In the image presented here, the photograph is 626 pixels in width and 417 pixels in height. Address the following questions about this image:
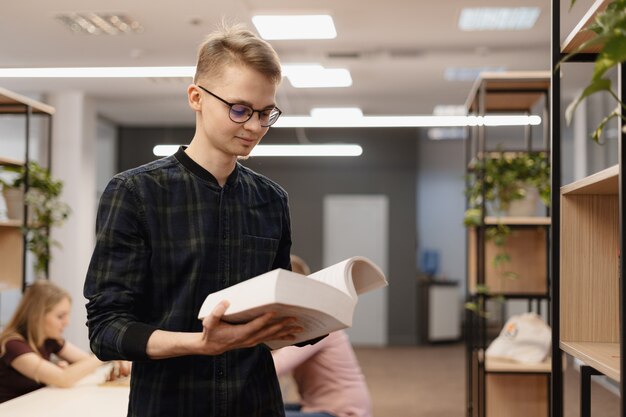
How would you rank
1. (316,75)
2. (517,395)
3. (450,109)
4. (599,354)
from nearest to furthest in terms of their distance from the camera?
1. (599,354)
2. (517,395)
3. (316,75)
4. (450,109)

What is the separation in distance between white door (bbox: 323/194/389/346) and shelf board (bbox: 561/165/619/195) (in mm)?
8298

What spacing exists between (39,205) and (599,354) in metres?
4.15

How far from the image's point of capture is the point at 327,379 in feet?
10.3

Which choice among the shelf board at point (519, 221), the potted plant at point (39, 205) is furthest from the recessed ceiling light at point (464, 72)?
the potted plant at point (39, 205)

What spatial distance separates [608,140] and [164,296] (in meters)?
6.67

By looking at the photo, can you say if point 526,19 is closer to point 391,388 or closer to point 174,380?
point 391,388

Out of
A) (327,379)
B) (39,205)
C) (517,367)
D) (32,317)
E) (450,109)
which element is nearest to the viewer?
(327,379)

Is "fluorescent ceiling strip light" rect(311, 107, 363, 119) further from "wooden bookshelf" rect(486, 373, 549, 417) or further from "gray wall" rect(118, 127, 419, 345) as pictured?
"wooden bookshelf" rect(486, 373, 549, 417)

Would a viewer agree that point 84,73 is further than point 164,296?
Yes

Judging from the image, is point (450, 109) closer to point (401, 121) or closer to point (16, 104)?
point (401, 121)

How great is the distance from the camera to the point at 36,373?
11.1 ft

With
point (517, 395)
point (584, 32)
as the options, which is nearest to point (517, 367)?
point (517, 395)

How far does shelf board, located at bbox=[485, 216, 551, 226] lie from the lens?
15.0ft

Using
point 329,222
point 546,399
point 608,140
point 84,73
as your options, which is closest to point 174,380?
point 546,399
